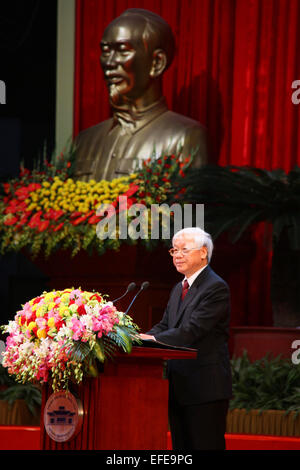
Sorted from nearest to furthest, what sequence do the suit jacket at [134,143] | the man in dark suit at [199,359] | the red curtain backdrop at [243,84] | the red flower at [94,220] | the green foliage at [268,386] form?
the man in dark suit at [199,359] < the green foliage at [268,386] < the red flower at [94,220] < the suit jacket at [134,143] < the red curtain backdrop at [243,84]

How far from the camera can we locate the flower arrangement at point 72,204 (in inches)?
188

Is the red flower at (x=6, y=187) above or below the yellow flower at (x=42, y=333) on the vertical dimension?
above

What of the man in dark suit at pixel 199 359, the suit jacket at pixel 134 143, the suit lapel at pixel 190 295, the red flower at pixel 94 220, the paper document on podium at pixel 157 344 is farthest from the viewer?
the suit jacket at pixel 134 143

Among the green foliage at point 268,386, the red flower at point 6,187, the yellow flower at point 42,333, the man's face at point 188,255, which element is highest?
the red flower at point 6,187

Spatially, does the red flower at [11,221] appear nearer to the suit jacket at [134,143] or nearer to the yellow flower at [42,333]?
the suit jacket at [134,143]

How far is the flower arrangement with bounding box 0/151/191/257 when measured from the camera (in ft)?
15.7

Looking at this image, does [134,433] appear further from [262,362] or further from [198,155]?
[198,155]

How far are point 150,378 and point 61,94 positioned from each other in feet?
13.3

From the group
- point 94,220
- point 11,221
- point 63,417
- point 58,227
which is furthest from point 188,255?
point 11,221

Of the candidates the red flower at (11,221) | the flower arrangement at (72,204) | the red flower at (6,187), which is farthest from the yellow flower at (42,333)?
the red flower at (6,187)

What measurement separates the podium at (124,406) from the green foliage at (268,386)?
4.75 feet

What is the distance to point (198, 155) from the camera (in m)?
5.31

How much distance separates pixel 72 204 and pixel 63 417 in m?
2.32

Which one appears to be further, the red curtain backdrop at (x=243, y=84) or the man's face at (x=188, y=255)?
the red curtain backdrop at (x=243, y=84)
